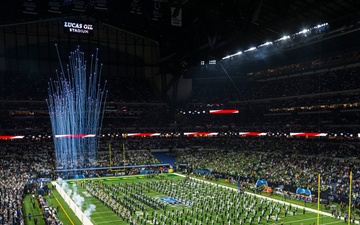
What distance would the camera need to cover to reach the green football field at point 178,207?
89.4ft

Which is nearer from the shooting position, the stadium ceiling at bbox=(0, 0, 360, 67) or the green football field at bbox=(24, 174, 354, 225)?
the green football field at bbox=(24, 174, 354, 225)

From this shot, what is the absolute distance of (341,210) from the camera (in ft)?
96.9

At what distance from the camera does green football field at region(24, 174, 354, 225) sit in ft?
89.4

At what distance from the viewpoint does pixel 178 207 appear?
31.6 m

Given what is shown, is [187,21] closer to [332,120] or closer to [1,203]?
[332,120]

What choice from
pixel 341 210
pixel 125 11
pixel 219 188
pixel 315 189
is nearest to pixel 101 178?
pixel 219 188

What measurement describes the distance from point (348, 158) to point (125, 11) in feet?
113

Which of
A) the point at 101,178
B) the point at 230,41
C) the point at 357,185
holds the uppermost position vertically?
the point at 230,41

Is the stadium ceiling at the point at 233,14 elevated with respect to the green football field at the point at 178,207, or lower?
elevated

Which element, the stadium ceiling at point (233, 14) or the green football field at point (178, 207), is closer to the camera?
the green football field at point (178, 207)

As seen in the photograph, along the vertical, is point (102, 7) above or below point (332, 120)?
above

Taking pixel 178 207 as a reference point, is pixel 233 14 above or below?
above

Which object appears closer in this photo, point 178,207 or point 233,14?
point 178,207

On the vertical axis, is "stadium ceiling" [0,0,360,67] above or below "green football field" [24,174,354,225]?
above
